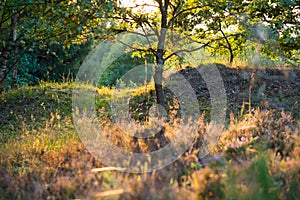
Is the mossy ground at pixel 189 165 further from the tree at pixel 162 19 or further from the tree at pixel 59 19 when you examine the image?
the tree at pixel 59 19

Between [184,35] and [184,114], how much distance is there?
182 centimetres

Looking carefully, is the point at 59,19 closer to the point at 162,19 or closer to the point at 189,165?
the point at 162,19

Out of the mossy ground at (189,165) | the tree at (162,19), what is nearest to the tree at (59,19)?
the tree at (162,19)

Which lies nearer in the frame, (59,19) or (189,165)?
(189,165)

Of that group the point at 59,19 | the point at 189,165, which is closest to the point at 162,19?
the point at 59,19

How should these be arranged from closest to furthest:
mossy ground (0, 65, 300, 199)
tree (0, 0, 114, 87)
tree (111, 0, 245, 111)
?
mossy ground (0, 65, 300, 199) → tree (0, 0, 114, 87) → tree (111, 0, 245, 111)

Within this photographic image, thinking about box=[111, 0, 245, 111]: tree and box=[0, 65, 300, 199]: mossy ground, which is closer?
box=[0, 65, 300, 199]: mossy ground

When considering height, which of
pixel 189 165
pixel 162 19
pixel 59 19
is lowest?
pixel 189 165

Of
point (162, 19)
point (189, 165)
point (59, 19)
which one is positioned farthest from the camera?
point (162, 19)

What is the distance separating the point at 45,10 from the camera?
6645 mm

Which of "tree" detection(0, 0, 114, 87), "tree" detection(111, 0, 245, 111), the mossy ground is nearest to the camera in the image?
the mossy ground

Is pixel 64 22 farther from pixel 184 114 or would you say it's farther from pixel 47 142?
pixel 184 114

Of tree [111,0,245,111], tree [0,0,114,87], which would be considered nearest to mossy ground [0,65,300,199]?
tree [111,0,245,111]

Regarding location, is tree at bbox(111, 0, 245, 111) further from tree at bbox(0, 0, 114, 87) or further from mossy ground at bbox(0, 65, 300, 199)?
mossy ground at bbox(0, 65, 300, 199)
